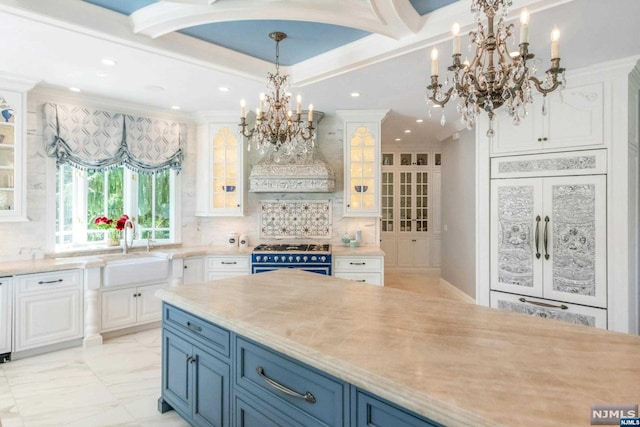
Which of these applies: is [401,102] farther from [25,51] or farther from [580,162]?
[25,51]

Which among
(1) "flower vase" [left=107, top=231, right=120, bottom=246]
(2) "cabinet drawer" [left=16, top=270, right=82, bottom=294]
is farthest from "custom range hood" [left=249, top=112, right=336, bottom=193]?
(2) "cabinet drawer" [left=16, top=270, right=82, bottom=294]

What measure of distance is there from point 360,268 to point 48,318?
3.32m

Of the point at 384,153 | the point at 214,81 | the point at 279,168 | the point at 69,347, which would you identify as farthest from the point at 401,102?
the point at 69,347

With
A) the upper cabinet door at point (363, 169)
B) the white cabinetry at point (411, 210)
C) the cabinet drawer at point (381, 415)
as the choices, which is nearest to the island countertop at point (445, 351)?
the cabinet drawer at point (381, 415)

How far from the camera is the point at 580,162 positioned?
326 centimetres

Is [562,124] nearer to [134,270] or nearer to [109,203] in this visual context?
[134,270]

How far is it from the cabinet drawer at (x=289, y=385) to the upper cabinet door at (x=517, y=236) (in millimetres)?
2942

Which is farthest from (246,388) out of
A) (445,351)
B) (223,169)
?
(223,169)

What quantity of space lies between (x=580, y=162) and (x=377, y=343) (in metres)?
2.90

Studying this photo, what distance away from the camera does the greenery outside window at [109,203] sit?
4.36 m

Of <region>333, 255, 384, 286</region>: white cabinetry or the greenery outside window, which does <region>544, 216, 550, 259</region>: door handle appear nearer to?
<region>333, 255, 384, 286</region>: white cabinetry

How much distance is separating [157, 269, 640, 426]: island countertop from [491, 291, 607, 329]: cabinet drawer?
1986 millimetres

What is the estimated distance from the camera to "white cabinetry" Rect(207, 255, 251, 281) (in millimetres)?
4793

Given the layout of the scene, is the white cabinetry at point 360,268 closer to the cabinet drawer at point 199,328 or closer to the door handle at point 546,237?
the door handle at point 546,237
